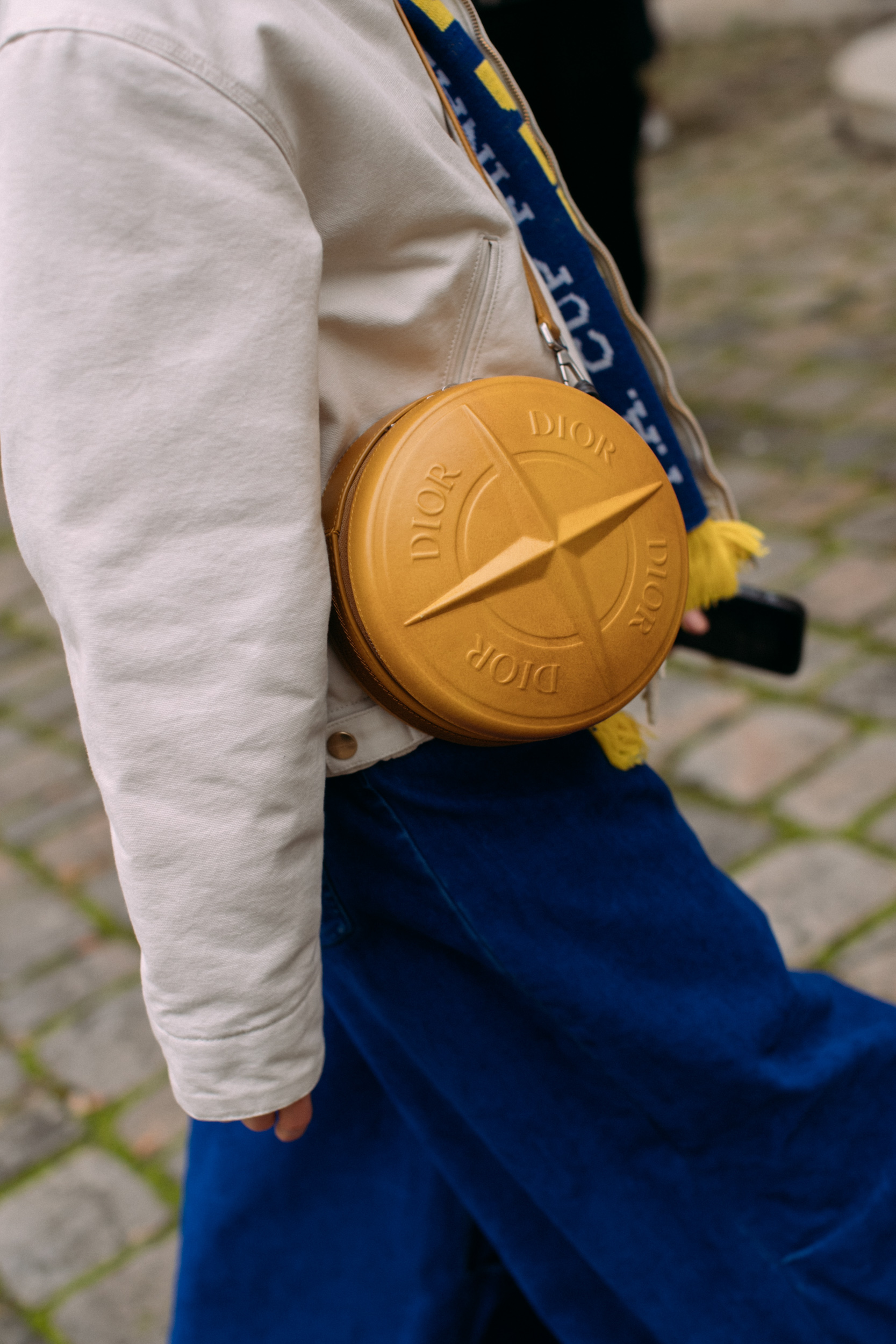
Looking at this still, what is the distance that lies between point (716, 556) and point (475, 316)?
420mm

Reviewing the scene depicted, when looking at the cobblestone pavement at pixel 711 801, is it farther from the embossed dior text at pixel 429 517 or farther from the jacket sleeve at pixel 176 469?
the embossed dior text at pixel 429 517

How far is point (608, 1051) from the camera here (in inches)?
49.7

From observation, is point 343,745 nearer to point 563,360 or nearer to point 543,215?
point 563,360

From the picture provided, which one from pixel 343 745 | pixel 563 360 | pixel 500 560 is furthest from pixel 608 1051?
pixel 563 360

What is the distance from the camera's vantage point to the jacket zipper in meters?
1.12

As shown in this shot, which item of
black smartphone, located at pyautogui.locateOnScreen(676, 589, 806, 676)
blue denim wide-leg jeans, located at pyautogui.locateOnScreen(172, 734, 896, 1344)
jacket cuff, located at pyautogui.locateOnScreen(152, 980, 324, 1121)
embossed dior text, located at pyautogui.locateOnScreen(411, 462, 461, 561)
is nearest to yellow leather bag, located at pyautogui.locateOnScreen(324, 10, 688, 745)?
embossed dior text, located at pyautogui.locateOnScreen(411, 462, 461, 561)

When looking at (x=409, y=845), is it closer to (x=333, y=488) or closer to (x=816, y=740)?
(x=333, y=488)

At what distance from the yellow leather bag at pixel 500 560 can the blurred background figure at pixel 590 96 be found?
9.85 feet

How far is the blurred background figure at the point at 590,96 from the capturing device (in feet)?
12.6

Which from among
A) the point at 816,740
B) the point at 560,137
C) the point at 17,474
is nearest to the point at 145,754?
the point at 17,474

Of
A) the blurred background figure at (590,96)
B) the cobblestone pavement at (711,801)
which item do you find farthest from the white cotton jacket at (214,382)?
the blurred background figure at (590,96)

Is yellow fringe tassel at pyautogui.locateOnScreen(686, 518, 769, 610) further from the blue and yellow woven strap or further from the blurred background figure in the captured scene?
the blurred background figure

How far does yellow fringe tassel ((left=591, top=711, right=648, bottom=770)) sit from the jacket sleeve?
311mm

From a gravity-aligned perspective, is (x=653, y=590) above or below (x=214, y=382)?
below
